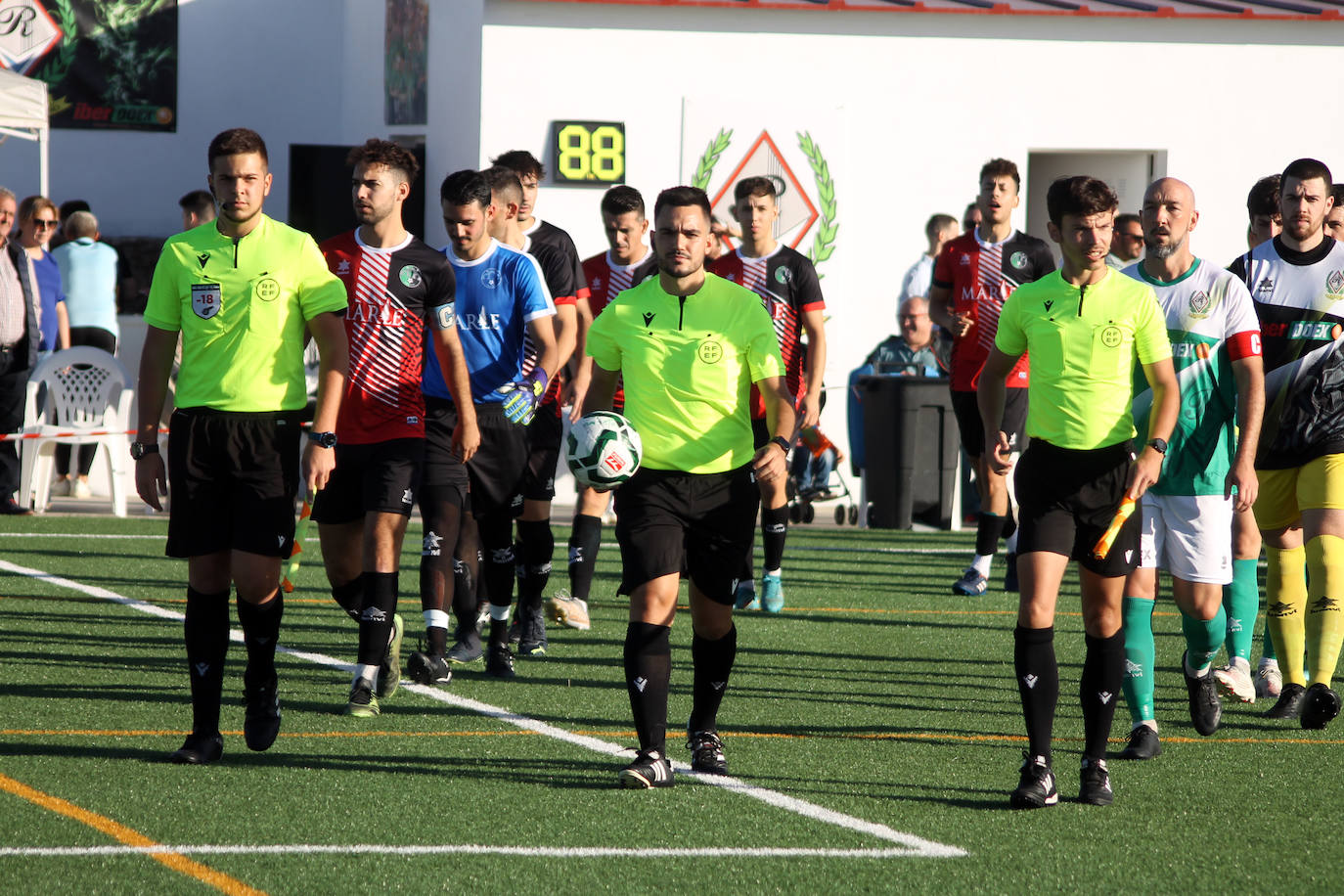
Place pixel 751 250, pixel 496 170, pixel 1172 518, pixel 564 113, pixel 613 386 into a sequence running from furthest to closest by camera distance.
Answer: pixel 564 113 → pixel 751 250 → pixel 496 170 → pixel 1172 518 → pixel 613 386

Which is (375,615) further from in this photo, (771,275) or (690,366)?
(771,275)

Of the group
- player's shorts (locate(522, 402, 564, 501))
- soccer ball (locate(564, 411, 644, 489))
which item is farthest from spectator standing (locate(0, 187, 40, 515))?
soccer ball (locate(564, 411, 644, 489))

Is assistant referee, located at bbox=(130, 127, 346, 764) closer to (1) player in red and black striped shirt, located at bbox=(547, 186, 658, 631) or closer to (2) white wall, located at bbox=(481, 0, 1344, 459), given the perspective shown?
(1) player in red and black striped shirt, located at bbox=(547, 186, 658, 631)

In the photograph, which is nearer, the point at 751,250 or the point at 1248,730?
the point at 1248,730

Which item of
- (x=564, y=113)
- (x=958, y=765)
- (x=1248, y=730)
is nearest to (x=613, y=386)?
(x=958, y=765)

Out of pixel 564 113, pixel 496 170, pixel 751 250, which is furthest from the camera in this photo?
pixel 564 113

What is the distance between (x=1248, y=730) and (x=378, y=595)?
3.55 meters

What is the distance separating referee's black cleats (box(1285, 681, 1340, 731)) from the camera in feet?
23.6

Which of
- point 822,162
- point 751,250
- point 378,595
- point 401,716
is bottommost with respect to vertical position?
point 401,716

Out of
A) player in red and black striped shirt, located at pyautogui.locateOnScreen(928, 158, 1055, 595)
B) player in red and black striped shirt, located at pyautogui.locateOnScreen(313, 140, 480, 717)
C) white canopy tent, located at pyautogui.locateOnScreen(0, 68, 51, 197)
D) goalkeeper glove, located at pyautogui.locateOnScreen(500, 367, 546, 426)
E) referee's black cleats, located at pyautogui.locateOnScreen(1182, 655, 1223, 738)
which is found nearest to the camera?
referee's black cleats, located at pyautogui.locateOnScreen(1182, 655, 1223, 738)

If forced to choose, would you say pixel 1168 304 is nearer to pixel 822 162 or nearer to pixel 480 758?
pixel 480 758

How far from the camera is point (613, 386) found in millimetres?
6543

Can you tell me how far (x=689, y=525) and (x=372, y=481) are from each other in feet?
5.54

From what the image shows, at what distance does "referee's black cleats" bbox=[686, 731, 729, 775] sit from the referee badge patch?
223 centimetres
